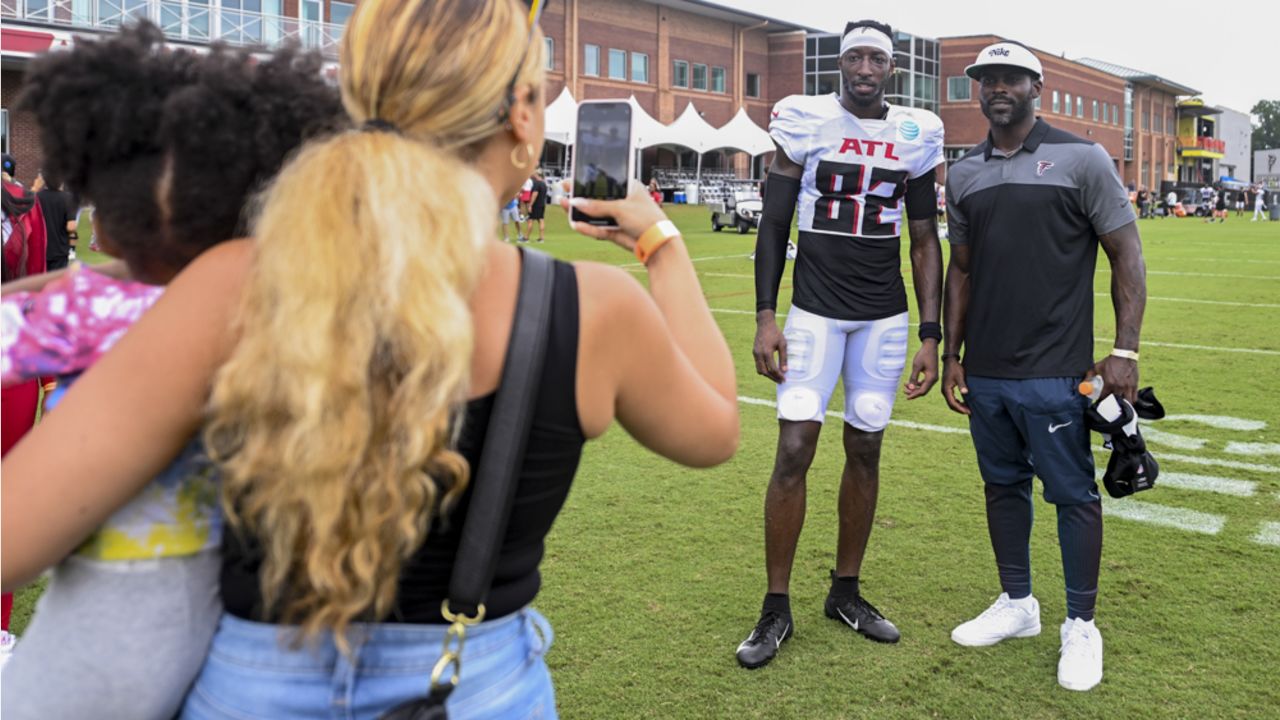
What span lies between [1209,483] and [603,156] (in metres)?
5.55

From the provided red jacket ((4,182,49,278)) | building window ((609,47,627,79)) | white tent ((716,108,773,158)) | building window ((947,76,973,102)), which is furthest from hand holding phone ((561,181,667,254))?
building window ((947,76,973,102))

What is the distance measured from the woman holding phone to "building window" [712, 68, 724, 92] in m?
60.3

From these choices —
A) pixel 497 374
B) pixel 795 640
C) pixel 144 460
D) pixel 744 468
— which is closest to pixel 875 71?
pixel 795 640

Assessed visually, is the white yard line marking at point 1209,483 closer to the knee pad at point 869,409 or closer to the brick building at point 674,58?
the knee pad at point 869,409

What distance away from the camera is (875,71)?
Answer: 179 inches

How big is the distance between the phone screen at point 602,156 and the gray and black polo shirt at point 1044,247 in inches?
101

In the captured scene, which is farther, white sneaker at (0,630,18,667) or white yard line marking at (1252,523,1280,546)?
white yard line marking at (1252,523,1280,546)

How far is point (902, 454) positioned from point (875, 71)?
3113 millimetres

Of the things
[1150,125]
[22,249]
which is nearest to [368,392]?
[22,249]

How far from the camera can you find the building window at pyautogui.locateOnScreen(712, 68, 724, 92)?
60094 millimetres

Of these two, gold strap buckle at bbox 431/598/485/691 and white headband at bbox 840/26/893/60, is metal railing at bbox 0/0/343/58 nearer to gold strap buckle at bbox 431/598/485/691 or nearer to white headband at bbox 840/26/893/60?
white headband at bbox 840/26/893/60

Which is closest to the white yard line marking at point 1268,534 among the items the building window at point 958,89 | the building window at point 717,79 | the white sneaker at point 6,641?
the white sneaker at point 6,641

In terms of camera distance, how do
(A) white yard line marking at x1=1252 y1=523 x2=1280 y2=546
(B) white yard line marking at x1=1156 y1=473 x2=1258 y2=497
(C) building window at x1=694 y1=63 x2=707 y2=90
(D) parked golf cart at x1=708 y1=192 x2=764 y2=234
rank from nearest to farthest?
(A) white yard line marking at x1=1252 y1=523 x2=1280 y2=546, (B) white yard line marking at x1=1156 y1=473 x2=1258 y2=497, (D) parked golf cart at x1=708 y1=192 x2=764 y2=234, (C) building window at x1=694 y1=63 x2=707 y2=90

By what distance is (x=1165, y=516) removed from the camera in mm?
5730
